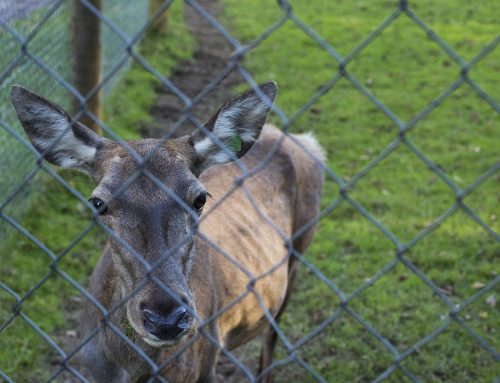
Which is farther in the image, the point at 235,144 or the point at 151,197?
the point at 235,144

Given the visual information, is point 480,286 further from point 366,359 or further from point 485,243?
point 366,359

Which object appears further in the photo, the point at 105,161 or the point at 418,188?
the point at 418,188

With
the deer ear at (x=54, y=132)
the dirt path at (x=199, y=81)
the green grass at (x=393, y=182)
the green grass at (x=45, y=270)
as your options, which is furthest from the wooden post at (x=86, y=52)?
the deer ear at (x=54, y=132)

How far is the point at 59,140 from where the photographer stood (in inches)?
116

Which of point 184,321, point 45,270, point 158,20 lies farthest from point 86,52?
point 184,321

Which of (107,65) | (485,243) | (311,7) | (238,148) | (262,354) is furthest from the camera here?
(311,7)

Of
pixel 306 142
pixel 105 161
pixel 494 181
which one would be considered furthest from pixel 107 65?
pixel 105 161

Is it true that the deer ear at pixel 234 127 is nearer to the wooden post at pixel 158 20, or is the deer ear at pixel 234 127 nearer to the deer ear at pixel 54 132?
the deer ear at pixel 54 132

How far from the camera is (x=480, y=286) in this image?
237 inches

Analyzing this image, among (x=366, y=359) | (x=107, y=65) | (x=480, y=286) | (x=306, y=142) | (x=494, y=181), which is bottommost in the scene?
(x=494, y=181)

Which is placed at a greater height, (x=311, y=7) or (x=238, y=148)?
(x=238, y=148)

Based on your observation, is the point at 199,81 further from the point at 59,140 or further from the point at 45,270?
the point at 59,140

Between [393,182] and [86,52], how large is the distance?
3.72m

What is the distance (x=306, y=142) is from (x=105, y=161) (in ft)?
8.70
